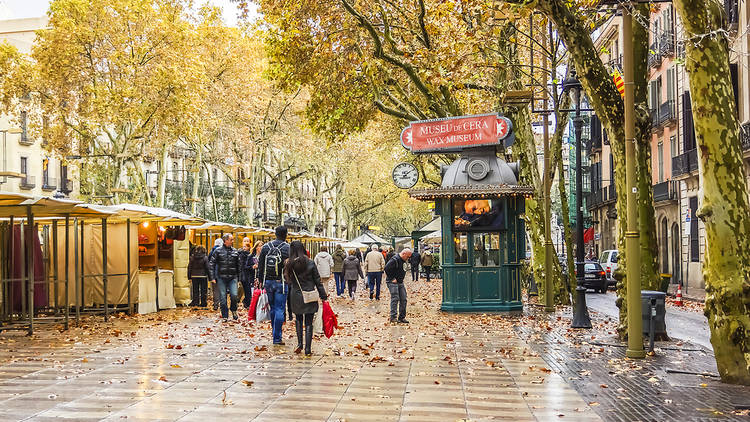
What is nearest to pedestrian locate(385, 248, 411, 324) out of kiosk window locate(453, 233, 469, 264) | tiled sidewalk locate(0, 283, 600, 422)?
tiled sidewalk locate(0, 283, 600, 422)

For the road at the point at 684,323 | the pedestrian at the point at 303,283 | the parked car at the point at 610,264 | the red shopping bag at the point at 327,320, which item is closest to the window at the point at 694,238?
the parked car at the point at 610,264

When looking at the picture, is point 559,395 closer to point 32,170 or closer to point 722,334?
point 722,334

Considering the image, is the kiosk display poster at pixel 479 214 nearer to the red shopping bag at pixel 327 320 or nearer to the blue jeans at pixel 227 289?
the blue jeans at pixel 227 289

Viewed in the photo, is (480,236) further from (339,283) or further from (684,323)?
(339,283)

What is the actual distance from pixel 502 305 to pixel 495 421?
13.1 m

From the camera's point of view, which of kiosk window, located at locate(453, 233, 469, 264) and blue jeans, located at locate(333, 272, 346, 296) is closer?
kiosk window, located at locate(453, 233, 469, 264)

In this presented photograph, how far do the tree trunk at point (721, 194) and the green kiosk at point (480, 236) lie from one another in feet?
33.2

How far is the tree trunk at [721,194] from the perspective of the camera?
964cm

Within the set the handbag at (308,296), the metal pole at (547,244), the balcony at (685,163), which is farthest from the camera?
the balcony at (685,163)

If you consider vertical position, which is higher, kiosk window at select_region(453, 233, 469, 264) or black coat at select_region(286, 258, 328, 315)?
kiosk window at select_region(453, 233, 469, 264)

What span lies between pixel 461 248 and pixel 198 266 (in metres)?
6.18

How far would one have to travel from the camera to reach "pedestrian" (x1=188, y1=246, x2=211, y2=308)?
20.8m

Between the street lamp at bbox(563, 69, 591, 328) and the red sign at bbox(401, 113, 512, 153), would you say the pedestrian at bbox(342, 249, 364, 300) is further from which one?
the street lamp at bbox(563, 69, 591, 328)

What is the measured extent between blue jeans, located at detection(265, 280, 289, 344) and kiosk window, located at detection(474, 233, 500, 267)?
8.16 m
